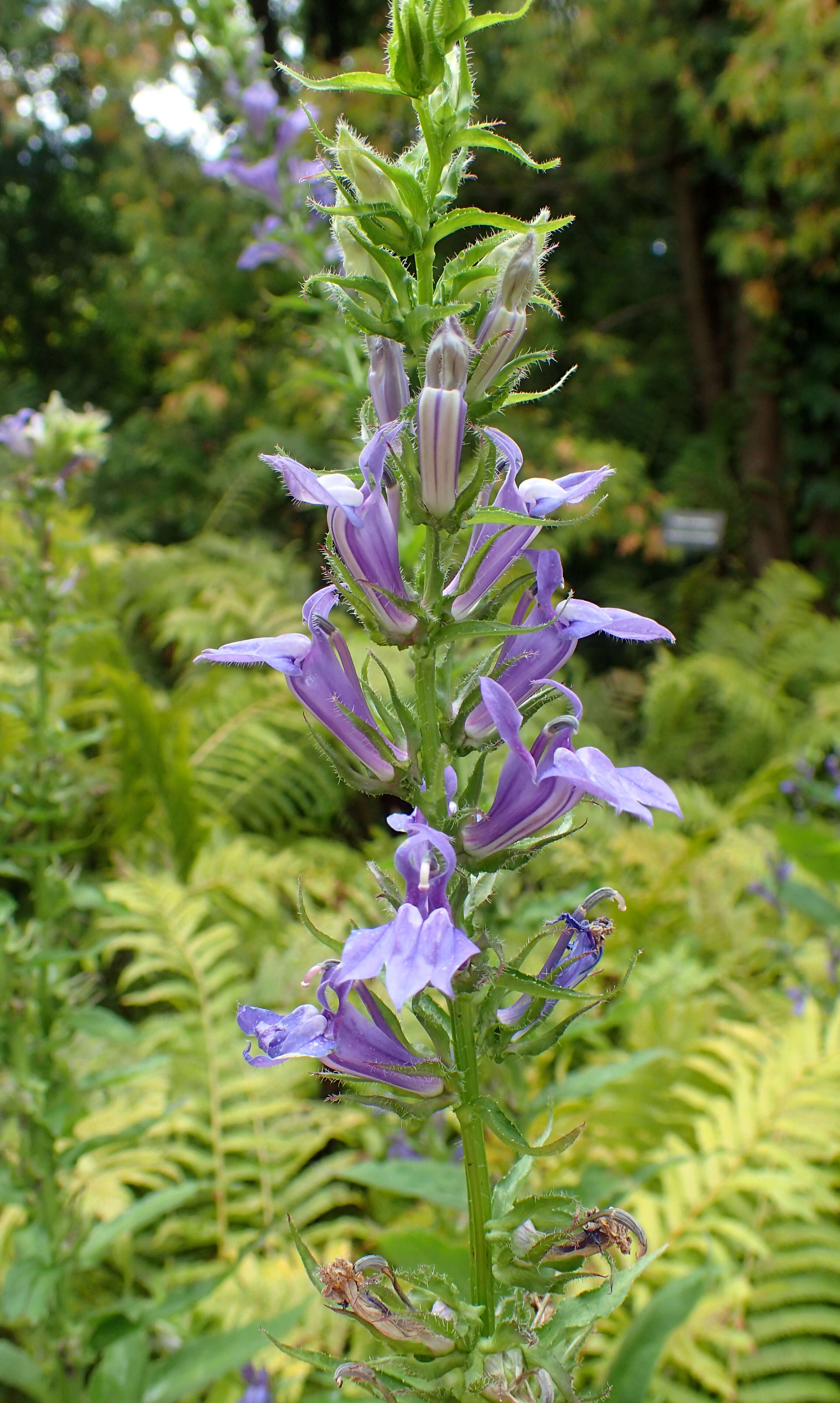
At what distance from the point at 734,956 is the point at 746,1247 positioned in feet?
4.88

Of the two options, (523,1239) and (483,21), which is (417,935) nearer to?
(523,1239)

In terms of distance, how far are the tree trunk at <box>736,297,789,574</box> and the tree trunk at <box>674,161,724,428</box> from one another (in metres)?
0.27

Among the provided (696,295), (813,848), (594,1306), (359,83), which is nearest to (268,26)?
(696,295)

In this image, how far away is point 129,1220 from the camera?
1.80 metres

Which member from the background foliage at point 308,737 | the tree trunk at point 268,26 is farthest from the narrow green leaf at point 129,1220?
the tree trunk at point 268,26

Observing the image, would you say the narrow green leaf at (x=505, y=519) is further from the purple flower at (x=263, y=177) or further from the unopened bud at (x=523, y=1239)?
the purple flower at (x=263, y=177)

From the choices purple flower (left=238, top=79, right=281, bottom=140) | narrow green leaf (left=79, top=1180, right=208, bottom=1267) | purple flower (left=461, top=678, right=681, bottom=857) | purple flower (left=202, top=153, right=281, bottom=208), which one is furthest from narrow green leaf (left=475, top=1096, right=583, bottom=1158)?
purple flower (left=238, top=79, right=281, bottom=140)

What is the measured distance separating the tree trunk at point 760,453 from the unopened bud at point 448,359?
743 cm

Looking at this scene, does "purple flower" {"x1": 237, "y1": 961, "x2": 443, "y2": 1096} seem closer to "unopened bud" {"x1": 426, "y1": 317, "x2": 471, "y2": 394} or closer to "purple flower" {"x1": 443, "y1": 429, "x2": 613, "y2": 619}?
"purple flower" {"x1": 443, "y1": 429, "x2": 613, "y2": 619}

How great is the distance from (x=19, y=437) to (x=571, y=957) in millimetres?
2098

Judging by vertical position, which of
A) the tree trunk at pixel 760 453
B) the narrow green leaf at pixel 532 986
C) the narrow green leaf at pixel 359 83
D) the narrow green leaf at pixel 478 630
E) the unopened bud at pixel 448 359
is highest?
the tree trunk at pixel 760 453

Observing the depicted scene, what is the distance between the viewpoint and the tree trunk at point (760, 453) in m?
7.57

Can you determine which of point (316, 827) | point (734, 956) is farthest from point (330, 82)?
point (316, 827)

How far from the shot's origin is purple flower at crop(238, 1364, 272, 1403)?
73.4 inches
